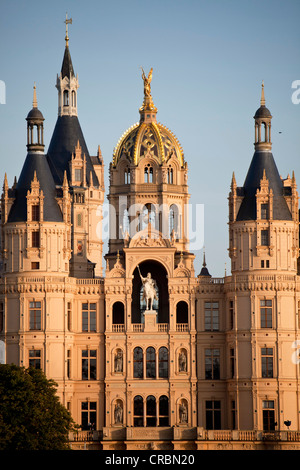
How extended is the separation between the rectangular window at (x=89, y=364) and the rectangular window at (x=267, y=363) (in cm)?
1534

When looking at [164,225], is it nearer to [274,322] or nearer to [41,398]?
[274,322]

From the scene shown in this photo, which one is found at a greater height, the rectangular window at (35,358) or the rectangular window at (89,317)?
the rectangular window at (89,317)

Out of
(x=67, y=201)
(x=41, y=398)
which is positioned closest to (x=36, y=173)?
(x=67, y=201)

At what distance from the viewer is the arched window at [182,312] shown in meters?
170

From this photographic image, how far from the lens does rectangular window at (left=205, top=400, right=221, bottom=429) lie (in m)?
167

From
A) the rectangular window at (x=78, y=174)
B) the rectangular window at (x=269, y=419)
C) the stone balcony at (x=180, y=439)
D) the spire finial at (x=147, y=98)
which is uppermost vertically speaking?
the spire finial at (x=147, y=98)

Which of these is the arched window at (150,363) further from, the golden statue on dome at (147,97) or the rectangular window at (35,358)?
the golden statue on dome at (147,97)

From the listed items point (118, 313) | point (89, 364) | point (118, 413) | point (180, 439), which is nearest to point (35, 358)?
point (89, 364)

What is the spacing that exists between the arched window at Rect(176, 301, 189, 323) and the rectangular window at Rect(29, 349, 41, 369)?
14.1m

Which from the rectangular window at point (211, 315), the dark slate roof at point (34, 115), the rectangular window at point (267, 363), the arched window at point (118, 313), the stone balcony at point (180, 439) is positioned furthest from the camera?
the arched window at point (118, 313)

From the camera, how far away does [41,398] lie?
152 metres

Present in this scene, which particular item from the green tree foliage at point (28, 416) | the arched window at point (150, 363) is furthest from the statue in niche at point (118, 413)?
the green tree foliage at point (28, 416)

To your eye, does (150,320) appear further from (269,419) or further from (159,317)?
(269,419)

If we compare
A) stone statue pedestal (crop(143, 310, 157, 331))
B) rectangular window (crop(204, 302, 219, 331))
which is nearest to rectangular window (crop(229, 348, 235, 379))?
rectangular window (crop(204, 302, 219, 331))
